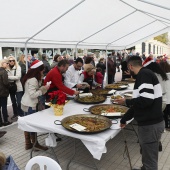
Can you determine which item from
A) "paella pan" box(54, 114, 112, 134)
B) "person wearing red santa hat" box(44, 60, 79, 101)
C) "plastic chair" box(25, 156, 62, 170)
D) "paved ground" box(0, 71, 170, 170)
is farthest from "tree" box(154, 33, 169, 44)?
"plastic chair" box(25, 156, 62, 170)

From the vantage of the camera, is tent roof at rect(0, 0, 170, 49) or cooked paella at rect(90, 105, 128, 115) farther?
tent roof at rect(0, 0, 170, 49)

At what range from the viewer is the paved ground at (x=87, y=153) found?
318 centimetres

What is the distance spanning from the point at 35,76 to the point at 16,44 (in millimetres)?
1993

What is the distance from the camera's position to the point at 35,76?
3309 mm

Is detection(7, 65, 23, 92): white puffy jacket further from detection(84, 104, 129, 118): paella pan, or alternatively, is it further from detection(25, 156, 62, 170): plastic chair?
detection(25, 156, 62, 170): plastic chair

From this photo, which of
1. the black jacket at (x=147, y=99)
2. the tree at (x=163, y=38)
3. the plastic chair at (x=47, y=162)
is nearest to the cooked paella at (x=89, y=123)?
the black jacket at (x=147, y=99)

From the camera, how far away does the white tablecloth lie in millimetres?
2172

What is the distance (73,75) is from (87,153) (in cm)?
171

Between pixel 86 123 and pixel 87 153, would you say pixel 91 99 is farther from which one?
pixel 86 123

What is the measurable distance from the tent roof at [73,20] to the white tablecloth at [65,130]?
77.5 inches

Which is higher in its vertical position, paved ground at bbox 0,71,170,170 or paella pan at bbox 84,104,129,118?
paella pan at bbox 84,104,129,118

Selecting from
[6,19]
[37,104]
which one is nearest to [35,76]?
[37,104]

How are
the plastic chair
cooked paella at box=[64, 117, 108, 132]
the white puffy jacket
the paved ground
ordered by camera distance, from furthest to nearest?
the white puffy jacket < the paved ground < cooked paella at box=[64, 117, 108, 132] < the plastic chair

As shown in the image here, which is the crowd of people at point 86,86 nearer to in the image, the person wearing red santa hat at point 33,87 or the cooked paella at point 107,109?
the person wearing red santa hat at point 33,87
